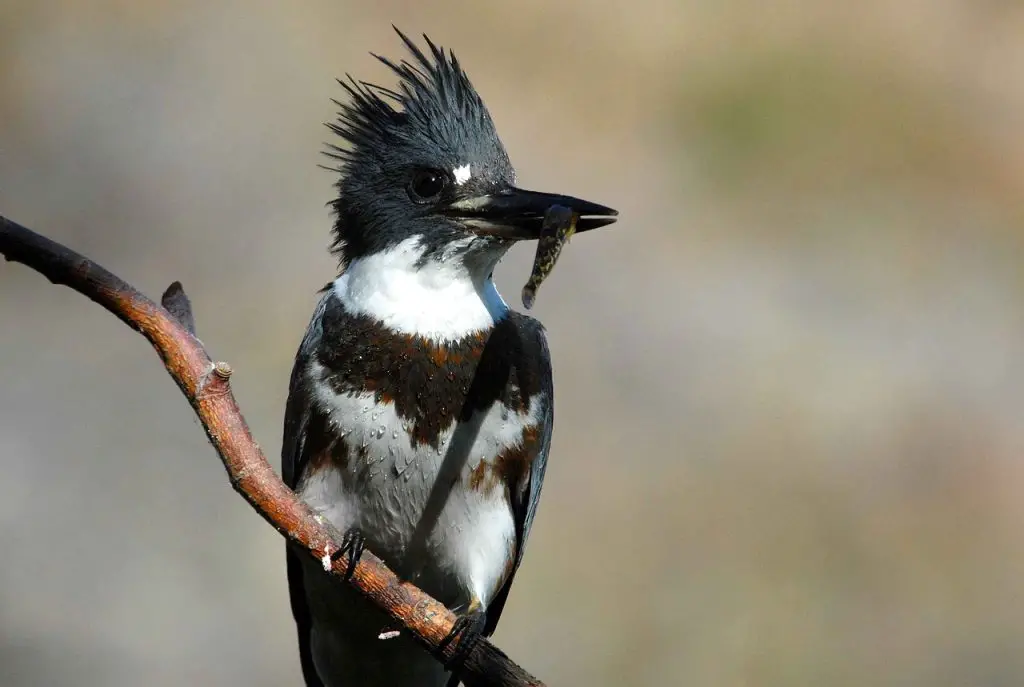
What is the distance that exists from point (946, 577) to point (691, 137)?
272 cm

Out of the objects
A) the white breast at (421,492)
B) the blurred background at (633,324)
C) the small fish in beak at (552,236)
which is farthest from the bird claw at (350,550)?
the blurred background at (633,324)

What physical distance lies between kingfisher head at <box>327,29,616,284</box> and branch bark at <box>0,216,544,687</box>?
2.09 feet

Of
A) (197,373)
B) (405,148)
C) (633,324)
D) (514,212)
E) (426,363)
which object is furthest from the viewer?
(633,324)

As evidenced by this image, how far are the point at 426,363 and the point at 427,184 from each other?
1.23 feet

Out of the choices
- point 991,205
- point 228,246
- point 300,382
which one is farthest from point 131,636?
point 991,205

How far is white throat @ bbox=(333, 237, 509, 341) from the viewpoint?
2.74 metres

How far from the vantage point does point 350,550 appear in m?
2.48

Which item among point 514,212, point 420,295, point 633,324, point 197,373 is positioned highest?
point 633,324

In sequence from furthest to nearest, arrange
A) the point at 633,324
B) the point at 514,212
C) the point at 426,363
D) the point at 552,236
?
the point at 633,324, the point at 426,363, the point at 514,212, the point at 552,236

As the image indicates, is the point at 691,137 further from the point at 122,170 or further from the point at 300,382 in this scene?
the point at 300,382

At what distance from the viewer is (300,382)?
2.88m

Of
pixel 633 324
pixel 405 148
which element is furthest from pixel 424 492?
pixel 633 324

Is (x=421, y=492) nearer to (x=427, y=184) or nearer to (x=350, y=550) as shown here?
(x=350, y=550)

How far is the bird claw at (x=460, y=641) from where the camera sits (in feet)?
8.17
